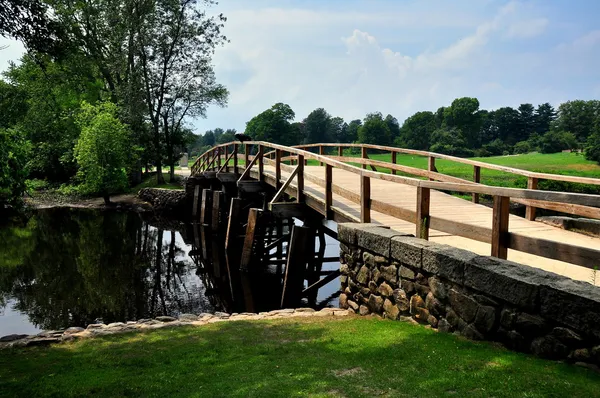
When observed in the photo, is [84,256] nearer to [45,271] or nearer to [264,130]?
[45,271]

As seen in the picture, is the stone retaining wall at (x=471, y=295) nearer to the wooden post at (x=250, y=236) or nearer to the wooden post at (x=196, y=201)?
the wooden post at (x=250, y=236)

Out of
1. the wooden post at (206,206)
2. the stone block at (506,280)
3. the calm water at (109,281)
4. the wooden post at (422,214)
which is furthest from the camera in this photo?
the wooden post at (206,206)

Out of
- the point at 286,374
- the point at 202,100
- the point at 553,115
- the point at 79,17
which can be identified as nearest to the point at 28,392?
the point at 286,374

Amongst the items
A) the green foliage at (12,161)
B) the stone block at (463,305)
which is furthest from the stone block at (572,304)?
the green foliage at (12,161)

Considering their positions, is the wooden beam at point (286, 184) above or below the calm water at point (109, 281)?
above

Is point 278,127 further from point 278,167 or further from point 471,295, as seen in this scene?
point 471,295

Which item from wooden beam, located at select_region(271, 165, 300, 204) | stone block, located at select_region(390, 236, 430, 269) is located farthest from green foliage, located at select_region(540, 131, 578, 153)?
stone block, located at select_region(390, 236, 430, 269)

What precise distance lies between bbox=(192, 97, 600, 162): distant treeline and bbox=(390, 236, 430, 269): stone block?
6245cm

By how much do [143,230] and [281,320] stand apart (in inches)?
648

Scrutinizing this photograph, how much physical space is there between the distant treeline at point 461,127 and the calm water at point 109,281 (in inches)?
2142

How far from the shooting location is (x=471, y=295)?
15.3 ft

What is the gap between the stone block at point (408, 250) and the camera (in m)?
5.47

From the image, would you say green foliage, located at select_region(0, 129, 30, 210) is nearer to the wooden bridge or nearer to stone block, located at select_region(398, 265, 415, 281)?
the wooden bridge

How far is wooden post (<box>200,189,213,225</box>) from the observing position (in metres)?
21.4
